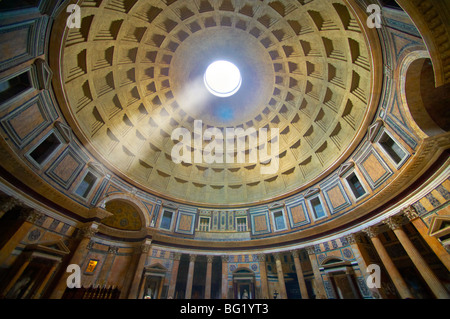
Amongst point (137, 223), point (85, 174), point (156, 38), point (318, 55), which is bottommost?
point (137, 223)

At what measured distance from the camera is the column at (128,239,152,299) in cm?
1397

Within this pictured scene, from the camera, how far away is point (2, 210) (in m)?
8.89

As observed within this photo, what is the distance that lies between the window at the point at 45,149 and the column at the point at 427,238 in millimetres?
20816

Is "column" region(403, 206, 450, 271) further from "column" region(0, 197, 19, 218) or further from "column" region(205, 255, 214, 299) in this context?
"column" region(0, 197, 19, 218)

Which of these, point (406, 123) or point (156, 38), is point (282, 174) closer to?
point (406, 123)

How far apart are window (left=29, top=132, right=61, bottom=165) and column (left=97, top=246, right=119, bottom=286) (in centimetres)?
852

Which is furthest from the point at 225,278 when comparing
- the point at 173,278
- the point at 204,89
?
the point at 204,89

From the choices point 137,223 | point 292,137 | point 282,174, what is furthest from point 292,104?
point 137,223

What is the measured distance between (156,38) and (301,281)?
23308 mm

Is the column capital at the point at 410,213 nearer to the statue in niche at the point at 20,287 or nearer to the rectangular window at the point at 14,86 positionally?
the statue in niche at the point at 20,287

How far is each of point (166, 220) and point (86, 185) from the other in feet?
25.1

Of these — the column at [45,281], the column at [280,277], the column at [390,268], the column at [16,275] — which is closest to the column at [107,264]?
the column at [45,281]

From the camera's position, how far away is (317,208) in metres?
16.8

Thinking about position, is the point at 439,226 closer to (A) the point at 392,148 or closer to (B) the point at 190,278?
(A) the point at 392,148
